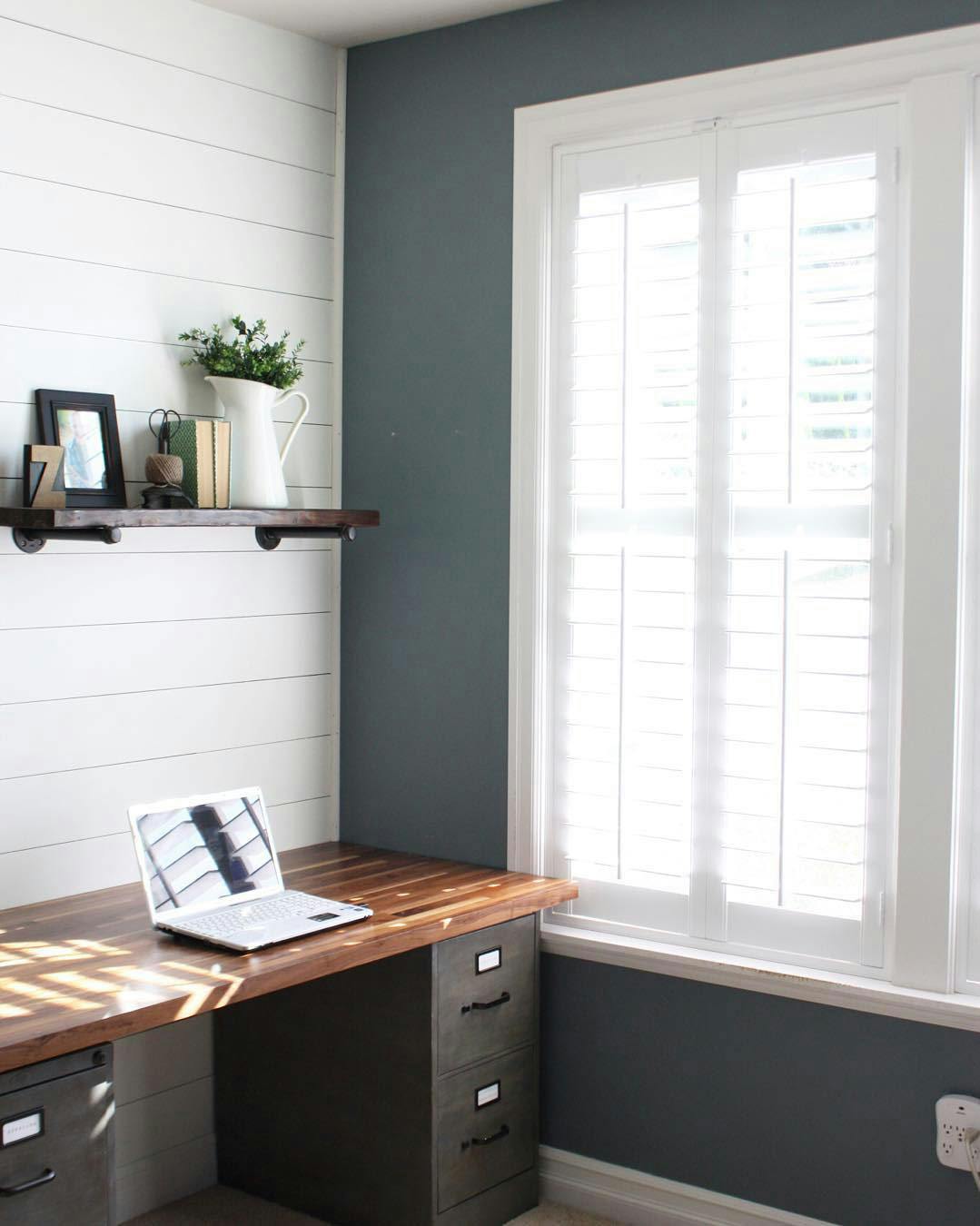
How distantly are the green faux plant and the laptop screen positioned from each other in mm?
876

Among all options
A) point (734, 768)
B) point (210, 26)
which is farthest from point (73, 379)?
point (734, 768)

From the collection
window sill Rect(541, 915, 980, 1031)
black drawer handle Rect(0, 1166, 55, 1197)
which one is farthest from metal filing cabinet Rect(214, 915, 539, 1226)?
black drawer handle Rect(0, 1166, 55, 1197)

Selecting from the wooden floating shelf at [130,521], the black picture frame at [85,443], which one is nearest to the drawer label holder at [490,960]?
the wooden floating shelf at [130,521]

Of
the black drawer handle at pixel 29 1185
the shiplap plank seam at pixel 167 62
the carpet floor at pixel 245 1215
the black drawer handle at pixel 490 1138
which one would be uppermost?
the shiplap plank seam at pixel 167 62

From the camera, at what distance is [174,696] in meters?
2.79

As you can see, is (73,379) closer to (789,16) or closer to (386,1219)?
(789,16)

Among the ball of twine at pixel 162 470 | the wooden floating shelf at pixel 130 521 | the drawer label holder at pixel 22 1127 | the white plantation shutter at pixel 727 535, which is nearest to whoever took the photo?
the drawer label holder at pixel 22 1127

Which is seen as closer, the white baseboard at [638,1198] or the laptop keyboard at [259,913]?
the laptop keyboard at [259,913]

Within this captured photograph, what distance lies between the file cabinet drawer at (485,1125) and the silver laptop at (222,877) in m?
0.44

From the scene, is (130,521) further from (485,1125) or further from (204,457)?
(485,1125)

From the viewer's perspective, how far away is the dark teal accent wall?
2469mm

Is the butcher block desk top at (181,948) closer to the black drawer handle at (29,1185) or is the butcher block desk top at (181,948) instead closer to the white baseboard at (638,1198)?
the black drawer handle at (29,1185)

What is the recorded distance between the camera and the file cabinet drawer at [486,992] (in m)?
A: 2.54

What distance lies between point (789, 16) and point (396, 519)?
1349mm
